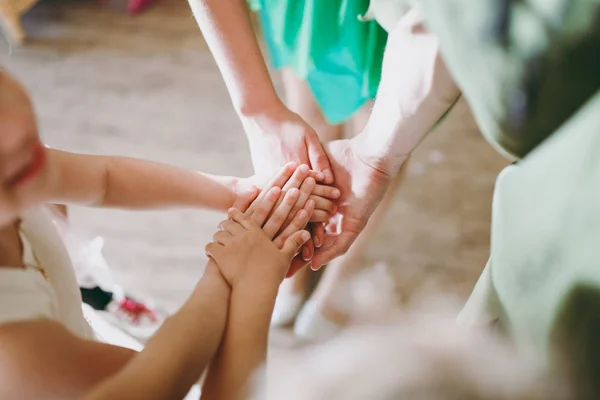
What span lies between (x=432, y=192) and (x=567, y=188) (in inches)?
40.1

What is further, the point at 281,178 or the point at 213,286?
the point at 281,178

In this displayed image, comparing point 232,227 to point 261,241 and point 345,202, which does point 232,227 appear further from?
point 345,202

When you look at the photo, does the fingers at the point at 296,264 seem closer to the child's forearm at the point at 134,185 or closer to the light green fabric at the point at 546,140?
the child's forearm at the point at 134,185

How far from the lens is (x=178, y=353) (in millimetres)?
584

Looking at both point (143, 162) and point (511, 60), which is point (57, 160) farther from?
point (511, 60)

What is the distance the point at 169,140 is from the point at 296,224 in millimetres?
789

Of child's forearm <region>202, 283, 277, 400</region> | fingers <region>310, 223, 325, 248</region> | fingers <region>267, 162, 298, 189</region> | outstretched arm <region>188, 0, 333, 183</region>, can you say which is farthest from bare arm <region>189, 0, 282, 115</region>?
child's forearm <region>202, 283, 277, 400</region>

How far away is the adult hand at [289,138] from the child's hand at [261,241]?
0.23ft

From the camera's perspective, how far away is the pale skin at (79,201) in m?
0.48

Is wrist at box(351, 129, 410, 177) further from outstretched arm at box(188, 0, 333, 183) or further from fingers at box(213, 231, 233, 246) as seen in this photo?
fingers at box(213, 231, 233, 246)

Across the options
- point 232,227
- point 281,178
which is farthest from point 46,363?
point 281,178

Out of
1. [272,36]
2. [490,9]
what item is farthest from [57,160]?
[490,9]

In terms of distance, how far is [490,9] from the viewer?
0.34 m

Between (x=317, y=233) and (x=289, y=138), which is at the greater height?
(x=289, y=138)
